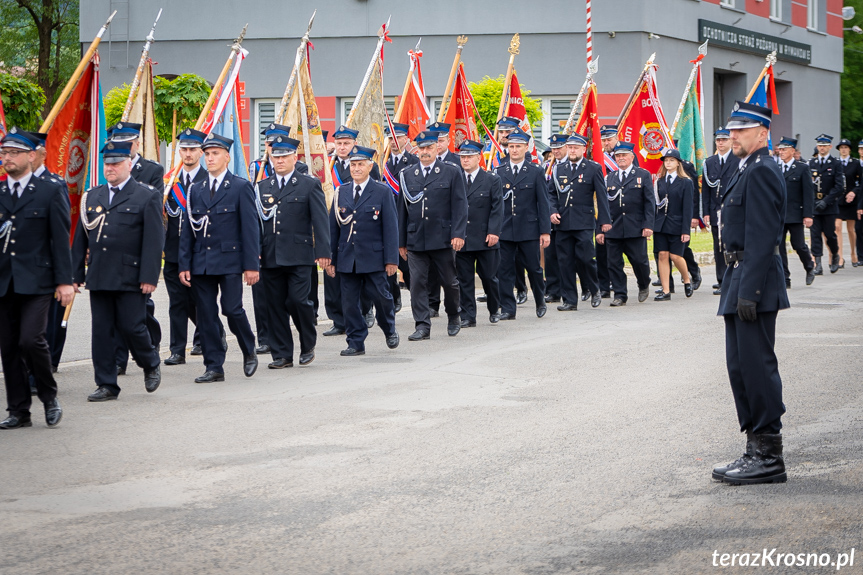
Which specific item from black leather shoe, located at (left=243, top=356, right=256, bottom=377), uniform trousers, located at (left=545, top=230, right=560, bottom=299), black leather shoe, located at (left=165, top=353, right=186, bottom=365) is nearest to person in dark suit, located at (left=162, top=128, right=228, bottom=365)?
black leather shoe, located at (left=165, top=353, right=186, bottom=365)

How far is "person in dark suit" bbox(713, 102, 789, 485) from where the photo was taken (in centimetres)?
616

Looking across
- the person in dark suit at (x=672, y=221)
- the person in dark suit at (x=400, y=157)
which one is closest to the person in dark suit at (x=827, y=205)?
the person in dark suit at (x=672, y=221)

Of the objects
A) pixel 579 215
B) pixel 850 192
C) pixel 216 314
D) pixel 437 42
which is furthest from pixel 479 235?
pixel 437 42

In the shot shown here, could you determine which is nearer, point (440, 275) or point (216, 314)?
point (216, 314)

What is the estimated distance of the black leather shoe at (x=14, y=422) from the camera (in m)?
7.70

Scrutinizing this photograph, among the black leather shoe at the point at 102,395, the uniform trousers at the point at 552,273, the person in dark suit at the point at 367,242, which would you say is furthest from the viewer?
the uniform trousers at the point at 552,273

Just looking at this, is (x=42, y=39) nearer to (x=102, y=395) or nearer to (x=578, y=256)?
(x=578, y=256)

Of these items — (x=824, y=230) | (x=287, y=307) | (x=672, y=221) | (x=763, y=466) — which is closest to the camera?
(x=763, y=466)

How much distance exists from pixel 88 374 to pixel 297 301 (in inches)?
74.1

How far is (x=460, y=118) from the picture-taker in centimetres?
1711

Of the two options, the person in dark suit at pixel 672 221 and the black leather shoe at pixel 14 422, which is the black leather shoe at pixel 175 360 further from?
the person in dark suit at pixel 672 221

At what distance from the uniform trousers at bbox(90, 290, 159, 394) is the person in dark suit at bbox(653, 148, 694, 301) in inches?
335

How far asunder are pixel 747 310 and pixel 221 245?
16.2ft

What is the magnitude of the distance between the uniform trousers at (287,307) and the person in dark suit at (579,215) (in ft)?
16.6
